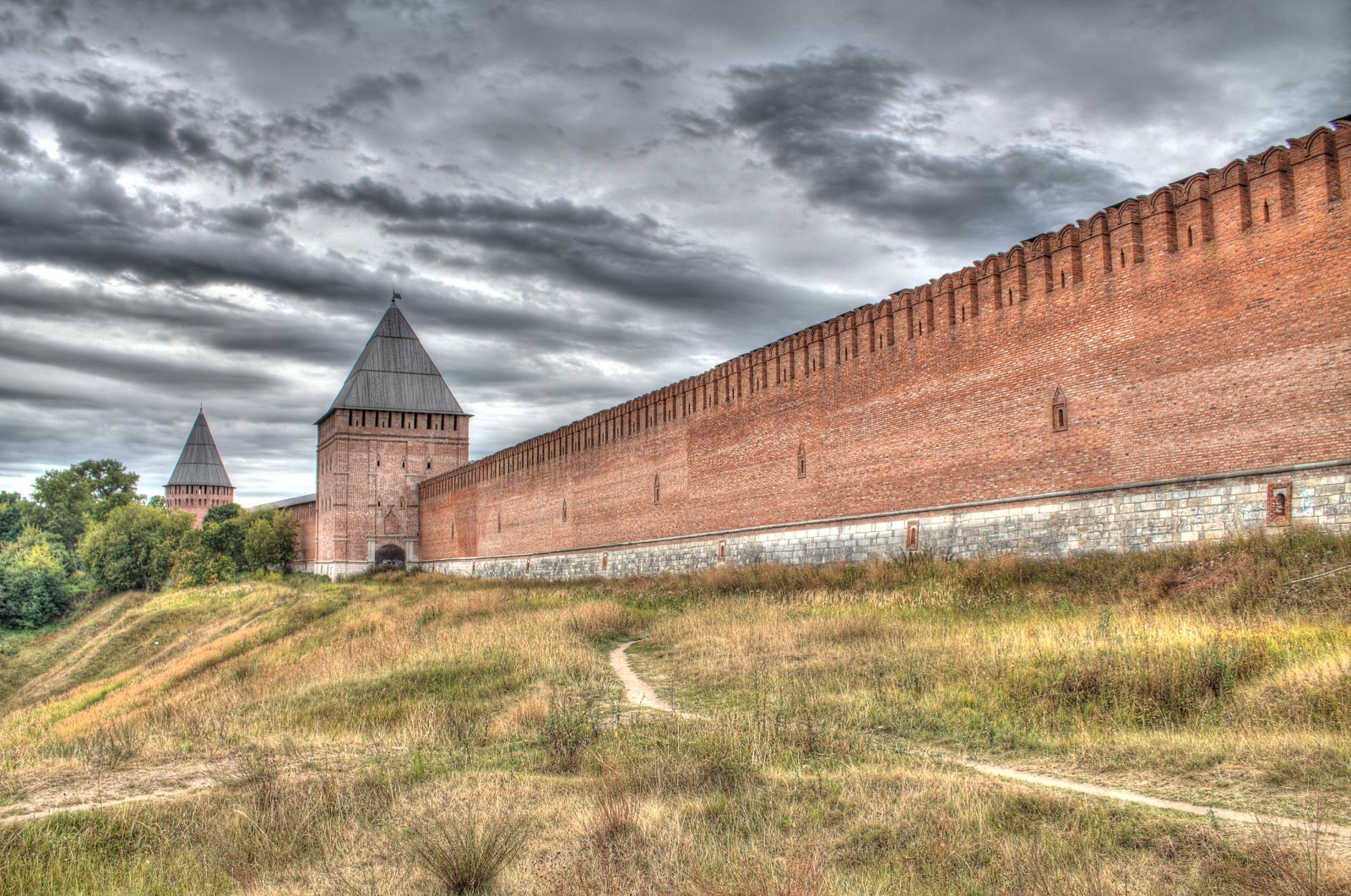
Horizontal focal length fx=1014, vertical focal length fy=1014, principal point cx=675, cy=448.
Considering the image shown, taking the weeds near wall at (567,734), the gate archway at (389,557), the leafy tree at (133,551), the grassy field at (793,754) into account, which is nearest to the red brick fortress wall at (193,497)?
the leafy tree at (133,551)

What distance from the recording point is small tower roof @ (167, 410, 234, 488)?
83.5 metres

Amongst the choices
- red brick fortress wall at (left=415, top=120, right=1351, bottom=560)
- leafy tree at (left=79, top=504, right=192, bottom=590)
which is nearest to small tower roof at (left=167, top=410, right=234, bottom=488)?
leafy tree at (left=79, top=504, right=192, bottom=590)

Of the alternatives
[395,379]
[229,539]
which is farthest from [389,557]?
[229,539]

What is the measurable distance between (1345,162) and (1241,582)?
5006 mm

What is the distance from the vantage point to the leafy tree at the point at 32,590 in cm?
4809

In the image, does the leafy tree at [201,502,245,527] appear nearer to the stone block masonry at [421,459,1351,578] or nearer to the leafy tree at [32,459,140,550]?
the leafy tree at [32,459,140,550]

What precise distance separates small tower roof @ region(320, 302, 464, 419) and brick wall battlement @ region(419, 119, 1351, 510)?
29.6 metres

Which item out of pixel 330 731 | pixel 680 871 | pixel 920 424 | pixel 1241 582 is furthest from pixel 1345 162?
pixel 330 731

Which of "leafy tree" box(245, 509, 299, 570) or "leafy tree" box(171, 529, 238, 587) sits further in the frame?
"leafy tree" box(245, 509, 299, 570)

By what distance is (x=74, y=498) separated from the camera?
8544cm

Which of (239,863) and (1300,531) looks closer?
(239,863)

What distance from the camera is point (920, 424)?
17.2 m

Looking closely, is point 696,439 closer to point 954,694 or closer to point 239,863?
point 954,694

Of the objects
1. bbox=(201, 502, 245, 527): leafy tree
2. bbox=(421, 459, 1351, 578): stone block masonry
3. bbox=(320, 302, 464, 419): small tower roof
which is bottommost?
bbox=(421, 459, 1351, 578): stone block masonry
